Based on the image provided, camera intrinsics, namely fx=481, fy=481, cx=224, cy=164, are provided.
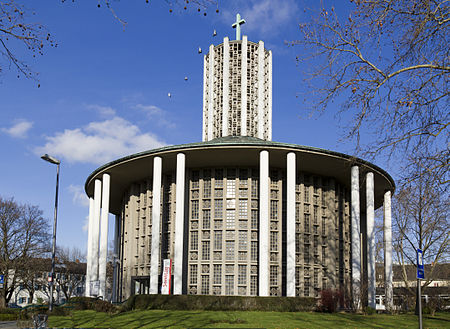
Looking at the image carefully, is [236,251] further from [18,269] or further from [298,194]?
[18,269]

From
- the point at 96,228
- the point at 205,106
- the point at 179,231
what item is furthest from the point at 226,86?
the point at 96,228

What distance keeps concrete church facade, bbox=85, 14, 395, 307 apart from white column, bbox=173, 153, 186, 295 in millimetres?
81

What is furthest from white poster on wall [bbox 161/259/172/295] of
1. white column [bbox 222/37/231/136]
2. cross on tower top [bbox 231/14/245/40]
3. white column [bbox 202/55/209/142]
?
cross on tower top [bbox 231/14/245/40]

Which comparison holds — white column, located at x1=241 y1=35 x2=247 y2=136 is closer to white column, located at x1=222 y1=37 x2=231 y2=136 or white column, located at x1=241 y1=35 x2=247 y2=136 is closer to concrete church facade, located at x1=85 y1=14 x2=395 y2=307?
concrete church facade, located at x1=85 y1=14 x2=395 y2=307

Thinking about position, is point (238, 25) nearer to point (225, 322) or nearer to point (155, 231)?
point (155, 231)

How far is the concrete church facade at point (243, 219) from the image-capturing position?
39000mm

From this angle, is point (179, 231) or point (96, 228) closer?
point (179, 231)

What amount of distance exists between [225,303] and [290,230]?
815 centimetres

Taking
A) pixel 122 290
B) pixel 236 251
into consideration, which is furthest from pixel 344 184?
pixel 122 290

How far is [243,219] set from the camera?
137 feet

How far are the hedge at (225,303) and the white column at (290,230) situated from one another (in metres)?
2.47

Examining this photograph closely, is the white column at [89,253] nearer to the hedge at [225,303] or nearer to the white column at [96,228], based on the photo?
the white column at [96,228]

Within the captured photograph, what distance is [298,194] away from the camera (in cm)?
4347

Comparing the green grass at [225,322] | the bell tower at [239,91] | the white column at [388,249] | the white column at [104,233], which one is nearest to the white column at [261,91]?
the bell tower at [239,91]
